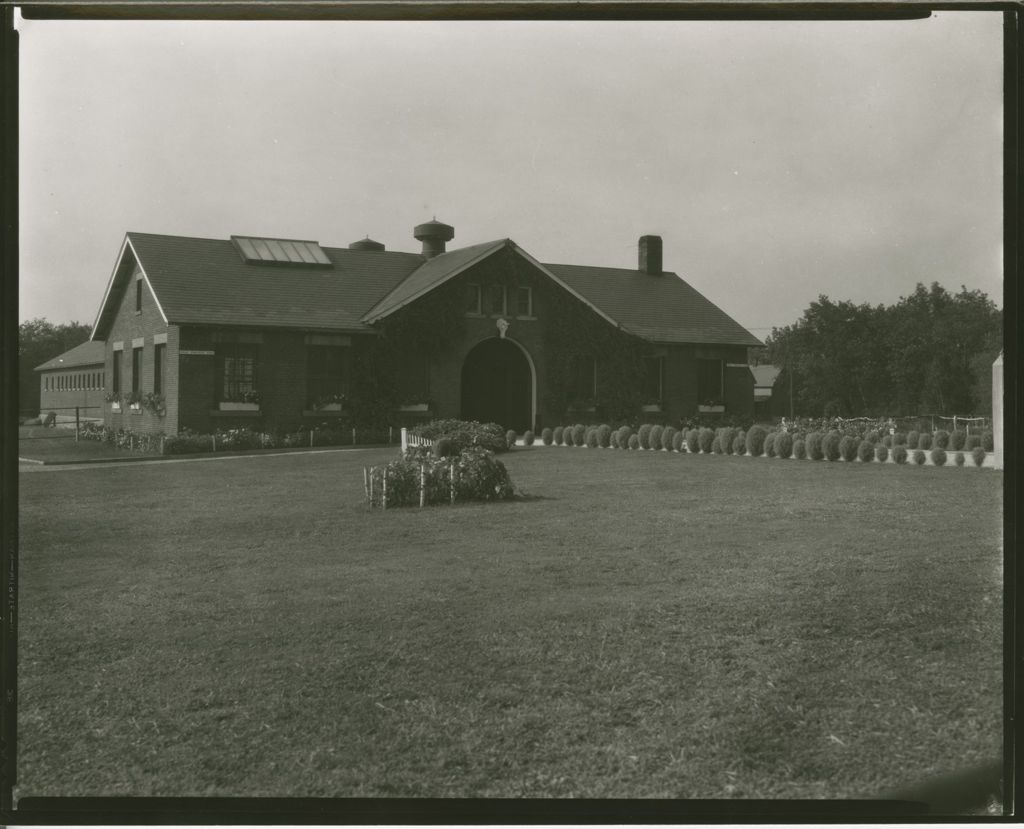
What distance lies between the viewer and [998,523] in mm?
3816

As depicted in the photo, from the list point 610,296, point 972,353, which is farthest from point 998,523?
point 610,296

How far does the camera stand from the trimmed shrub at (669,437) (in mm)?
5474

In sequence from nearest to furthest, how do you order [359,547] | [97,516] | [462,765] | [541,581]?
[462,765]
[97,516]
[541,581]
[359,547]

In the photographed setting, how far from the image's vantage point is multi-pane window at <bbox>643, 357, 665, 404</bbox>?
5.12 meters

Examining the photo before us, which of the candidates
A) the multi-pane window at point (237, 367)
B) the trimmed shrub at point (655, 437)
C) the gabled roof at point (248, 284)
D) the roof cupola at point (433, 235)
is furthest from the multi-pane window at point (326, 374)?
the trimmed shrub at point (655, 437)

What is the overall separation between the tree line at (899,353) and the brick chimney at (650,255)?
2.28 ft

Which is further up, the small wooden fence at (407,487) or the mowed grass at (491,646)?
the small wooden fence at (407,487)

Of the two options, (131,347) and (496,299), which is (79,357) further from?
(496,299)

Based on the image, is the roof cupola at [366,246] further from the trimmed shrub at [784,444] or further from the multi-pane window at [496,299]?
the trimmed shrub at [784,444]

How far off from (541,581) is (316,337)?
7.14 feet

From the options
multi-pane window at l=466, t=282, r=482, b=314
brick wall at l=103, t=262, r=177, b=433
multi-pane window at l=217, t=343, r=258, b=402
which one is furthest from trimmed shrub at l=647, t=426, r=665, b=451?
brick wall at l=103, t=262, r=177, b=433

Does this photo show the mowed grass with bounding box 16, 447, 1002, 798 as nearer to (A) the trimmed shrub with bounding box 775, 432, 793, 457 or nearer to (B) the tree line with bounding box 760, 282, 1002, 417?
(B) the tree line with bounding box 760, 282, 1002, 417

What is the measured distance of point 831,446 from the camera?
21.3 feet

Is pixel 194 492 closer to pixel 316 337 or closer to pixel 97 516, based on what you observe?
pixel 97 516
